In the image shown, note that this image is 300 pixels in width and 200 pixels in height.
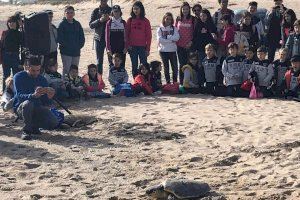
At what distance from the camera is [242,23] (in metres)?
11.1

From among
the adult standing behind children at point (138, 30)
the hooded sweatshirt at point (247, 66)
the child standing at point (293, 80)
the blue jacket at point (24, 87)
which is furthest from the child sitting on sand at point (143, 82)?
the blue jacket at point (24, 87)

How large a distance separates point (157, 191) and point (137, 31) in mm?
6052

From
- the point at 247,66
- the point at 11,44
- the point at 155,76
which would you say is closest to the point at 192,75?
the point at 155,76

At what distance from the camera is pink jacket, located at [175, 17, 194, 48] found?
11289 mm

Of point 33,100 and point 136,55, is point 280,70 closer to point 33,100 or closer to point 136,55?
point 136,55

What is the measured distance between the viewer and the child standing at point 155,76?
11250 mm

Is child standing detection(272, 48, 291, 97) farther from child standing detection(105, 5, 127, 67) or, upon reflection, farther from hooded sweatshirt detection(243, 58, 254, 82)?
child standing detection(105, 5, 127, 67)

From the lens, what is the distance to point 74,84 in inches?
431

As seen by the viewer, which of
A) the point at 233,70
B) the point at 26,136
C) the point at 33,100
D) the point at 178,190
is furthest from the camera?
the point at 233,70

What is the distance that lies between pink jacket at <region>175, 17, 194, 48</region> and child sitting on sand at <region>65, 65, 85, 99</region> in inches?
81.3

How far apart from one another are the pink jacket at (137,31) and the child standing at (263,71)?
2177 millimetres

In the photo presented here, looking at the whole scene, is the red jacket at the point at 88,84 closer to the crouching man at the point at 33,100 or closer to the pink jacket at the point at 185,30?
the pink jacket at the point at 185,30

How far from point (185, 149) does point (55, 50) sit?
15.7 feet

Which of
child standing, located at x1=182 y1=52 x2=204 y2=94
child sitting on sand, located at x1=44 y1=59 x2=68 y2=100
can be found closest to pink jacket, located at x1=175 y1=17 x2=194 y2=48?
child standing, located at x1=182 y1=52 x2=204 y2=94
